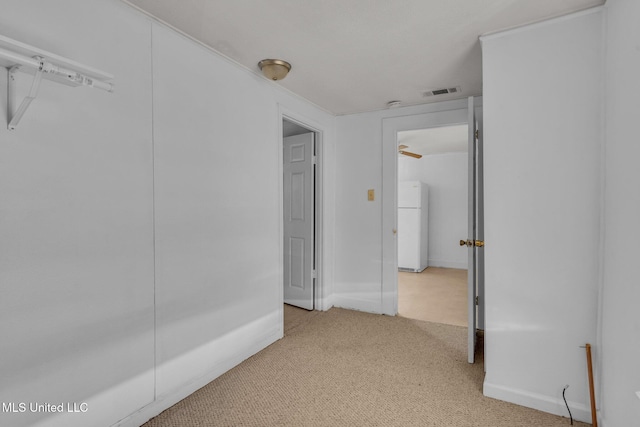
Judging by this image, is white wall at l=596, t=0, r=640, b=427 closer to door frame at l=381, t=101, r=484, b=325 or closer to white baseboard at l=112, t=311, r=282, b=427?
door frame at l=381, t=101, r=484, b=325

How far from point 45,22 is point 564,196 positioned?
2.73 meters

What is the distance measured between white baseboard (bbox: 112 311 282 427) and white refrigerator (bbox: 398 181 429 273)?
372 cm

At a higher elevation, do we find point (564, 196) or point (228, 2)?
point (228, 2)

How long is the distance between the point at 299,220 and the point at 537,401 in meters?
2.66

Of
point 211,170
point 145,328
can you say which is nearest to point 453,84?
point 211,170

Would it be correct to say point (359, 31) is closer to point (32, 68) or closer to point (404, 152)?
point (32, 68)

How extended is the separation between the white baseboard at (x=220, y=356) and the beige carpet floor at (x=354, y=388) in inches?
2.0

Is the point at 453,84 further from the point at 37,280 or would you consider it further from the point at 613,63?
the point at 37,280

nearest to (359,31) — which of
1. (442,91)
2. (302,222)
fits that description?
(442,91)

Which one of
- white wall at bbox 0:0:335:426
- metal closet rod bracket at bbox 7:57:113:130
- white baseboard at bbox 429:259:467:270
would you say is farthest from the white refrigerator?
metal closet rod bracket at bbox 7:57:113:130

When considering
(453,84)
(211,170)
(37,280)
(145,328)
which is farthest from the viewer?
(453,84)

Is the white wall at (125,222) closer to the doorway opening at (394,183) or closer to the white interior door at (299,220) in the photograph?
the white interior door at (299,220)

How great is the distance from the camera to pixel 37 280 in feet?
4.50

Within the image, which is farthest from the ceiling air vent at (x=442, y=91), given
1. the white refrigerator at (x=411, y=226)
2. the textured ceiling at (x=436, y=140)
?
the white refrigerator at (x=411, y=226)
